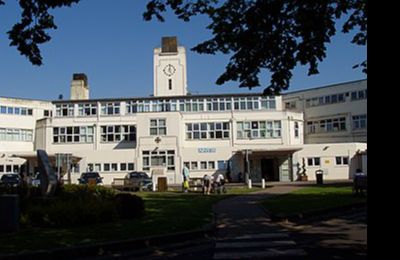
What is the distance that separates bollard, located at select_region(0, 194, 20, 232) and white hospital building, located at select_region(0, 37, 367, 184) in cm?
3514

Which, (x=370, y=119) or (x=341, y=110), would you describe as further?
(x=341, y=110)

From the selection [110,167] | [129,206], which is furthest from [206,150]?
[129,206]

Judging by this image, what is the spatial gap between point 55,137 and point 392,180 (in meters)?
55.2

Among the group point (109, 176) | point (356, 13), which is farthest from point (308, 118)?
point (356, 13)

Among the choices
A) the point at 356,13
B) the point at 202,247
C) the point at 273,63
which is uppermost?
the point at 356,13

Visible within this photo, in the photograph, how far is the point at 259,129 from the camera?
172ft

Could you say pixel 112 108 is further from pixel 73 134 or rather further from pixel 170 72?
pixel 170 72

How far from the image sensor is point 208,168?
1986 inches

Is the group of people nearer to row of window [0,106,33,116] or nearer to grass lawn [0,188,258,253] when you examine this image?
grass lawn [0,188,258,253]

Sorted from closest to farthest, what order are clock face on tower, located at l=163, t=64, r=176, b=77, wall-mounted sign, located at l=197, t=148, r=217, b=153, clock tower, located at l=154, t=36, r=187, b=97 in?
wall-mounted sign, located at l=197, t=148, r=217, b=153 < clock tower, located at l=154, t=36, r=187, b=97 < clock face on tower, located at l=163, t=64, r=176, b=77

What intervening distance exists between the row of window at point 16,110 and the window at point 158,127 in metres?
18.3

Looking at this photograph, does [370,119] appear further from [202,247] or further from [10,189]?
[10,189]

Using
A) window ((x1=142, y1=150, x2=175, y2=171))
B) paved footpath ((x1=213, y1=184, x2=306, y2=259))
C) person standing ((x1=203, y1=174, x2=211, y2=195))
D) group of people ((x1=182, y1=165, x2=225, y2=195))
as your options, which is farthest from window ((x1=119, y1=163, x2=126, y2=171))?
paved footpath ((x1=213, y1=184, x2=306, y2=259))

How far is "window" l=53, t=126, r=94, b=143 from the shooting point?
180 feet
